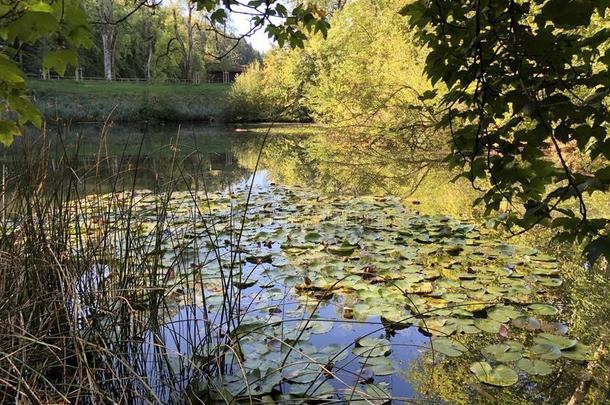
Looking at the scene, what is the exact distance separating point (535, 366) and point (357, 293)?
120 centimetres

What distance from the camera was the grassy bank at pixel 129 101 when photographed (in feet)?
77.0

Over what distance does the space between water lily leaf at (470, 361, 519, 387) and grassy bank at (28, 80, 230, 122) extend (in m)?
21.6

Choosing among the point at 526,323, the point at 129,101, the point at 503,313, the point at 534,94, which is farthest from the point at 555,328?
the point at 129,101

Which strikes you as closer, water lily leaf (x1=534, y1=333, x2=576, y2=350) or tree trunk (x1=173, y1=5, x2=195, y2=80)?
water lily leaf (x1=534, y1=333, x2=576, y2=350)

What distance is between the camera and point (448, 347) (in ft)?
8.11

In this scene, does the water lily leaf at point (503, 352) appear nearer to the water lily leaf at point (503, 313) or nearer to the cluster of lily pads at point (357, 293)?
the cluster of lily pads at point (357, 293)

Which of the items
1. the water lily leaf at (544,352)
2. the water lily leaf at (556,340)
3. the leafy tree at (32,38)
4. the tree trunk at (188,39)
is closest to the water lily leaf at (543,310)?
the water lily leaf at (556,340)

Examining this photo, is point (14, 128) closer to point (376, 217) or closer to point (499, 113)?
point (499, 113)

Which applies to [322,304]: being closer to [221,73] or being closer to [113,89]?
[113,89]

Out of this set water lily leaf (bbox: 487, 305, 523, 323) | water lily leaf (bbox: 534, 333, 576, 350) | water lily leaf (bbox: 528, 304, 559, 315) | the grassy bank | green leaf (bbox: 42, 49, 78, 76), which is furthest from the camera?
the grassy bank

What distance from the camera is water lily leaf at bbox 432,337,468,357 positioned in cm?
241

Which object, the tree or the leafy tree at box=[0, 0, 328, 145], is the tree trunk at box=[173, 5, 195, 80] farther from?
the tree

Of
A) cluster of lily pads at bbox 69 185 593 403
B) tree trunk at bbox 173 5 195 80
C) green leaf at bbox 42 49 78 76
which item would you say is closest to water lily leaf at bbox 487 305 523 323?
cluster of lily pads at bbox 69 185 593 403

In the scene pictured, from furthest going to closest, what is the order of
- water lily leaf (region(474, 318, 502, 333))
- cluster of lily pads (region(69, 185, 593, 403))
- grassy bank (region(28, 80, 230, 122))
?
1. grassy bank (region(28, 80, 230, 122))
2. water lily leaf (region(474, 318, 502, 333))
3. cluster of lily pads (region(69, 185, 593, 403))
